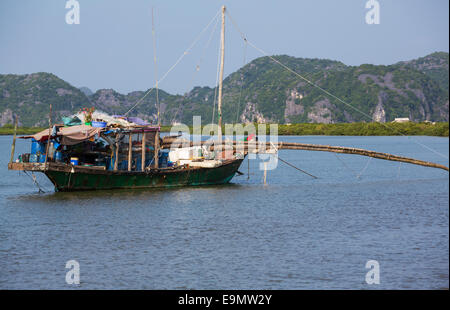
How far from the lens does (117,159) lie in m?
36.5

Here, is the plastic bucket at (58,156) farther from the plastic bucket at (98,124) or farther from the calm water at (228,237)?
the plastic bucket at (98,124)

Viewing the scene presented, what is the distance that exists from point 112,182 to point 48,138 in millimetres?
4727

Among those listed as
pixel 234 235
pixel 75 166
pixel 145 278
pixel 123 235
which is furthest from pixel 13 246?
pixel 75 166

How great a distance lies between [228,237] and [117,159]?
14106mm

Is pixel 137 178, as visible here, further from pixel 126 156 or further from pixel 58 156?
pixel 58 156

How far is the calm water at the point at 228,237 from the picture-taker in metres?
18.9

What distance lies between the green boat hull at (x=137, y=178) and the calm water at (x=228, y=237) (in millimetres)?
659

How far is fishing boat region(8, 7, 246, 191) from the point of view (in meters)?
34.6

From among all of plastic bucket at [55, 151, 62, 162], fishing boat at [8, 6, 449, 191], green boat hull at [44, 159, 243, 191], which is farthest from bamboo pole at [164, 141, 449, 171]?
plastic bucket at [55, 151, 62, 162]

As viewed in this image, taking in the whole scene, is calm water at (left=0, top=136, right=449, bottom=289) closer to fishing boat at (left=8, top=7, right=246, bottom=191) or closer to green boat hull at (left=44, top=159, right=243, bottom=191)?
green boat hull at (left=44, top=159, right=243, bottom=191)

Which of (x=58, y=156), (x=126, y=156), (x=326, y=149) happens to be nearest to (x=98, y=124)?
(x=126, y=156)

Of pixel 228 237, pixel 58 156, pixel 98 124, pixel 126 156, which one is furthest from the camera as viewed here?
pixel 126 156

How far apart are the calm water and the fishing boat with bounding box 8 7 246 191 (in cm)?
97

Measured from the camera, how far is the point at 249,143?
40281mm
